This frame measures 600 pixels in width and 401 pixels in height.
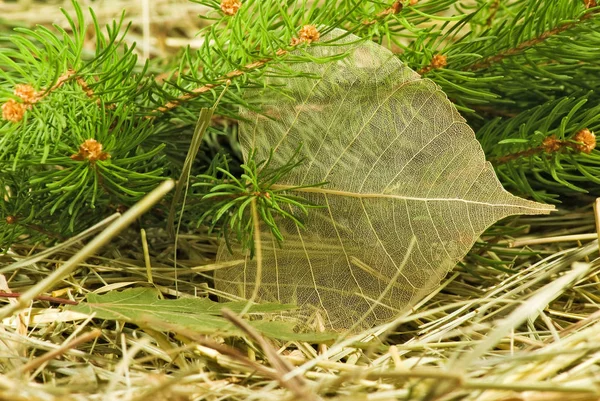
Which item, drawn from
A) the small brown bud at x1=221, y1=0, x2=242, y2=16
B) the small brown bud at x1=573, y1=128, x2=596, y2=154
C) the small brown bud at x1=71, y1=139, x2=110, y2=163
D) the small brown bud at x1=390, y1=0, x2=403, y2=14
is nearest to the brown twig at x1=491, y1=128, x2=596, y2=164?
the small brown bud at x1=573, y1=128, x2=596, y2=154

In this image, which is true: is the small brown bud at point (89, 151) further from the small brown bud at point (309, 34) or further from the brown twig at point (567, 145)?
the brown twig at point (567, 145)

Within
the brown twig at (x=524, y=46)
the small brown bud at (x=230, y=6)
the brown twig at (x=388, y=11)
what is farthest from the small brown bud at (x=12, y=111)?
the brown twig at (x=524, y=46)

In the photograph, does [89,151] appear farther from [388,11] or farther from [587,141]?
[587,141]

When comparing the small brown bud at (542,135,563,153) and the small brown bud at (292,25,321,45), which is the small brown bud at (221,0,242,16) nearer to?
the small brown bud at (292,25,321,45)

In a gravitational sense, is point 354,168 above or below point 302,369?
above

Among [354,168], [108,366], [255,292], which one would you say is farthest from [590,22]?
[108,366]

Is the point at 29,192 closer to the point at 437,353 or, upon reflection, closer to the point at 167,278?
the point at 167,278
